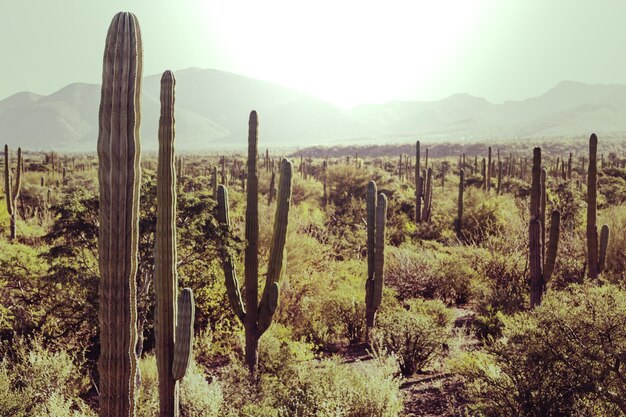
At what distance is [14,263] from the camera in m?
9.83

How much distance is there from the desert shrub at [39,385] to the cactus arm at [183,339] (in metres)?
1.88

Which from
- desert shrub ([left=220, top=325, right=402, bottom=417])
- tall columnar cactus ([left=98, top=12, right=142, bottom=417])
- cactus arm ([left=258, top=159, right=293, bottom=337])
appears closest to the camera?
tall columnar cactus ([left=98, top=12, right=142, bottom=417])

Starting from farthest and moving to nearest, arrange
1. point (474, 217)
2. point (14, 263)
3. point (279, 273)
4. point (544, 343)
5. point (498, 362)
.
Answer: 1. point (474, 217)
2. point (14, 263)
3. point (279, 273)
4. point (498, 362)
5. point (544, 343)

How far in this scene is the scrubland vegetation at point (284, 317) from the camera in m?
5.53

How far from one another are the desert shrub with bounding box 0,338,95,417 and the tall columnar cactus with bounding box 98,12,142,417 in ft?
7.79

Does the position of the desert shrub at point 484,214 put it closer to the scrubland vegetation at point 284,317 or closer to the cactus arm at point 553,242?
the scrubland vegetation at point 284,317

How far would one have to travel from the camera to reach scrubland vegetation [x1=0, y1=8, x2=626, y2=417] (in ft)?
18.1

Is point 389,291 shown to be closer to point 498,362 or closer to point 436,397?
point 436,397

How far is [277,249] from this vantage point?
824 centimetres

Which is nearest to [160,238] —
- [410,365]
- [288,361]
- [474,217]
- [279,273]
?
[279,273]

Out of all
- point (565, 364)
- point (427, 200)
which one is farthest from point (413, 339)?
point (427, 200)

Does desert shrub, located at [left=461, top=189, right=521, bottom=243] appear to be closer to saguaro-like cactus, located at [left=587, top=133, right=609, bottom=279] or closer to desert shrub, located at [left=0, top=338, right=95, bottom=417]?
saguaro-like cactus, located at [left=587, top=133, right=609, bottom=279]

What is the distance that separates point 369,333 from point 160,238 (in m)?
6.01

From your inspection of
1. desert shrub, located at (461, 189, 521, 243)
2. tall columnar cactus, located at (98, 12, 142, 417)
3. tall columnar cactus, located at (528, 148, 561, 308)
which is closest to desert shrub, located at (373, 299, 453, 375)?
tall columnar cactus, located at (528, 148, 561, 308)
